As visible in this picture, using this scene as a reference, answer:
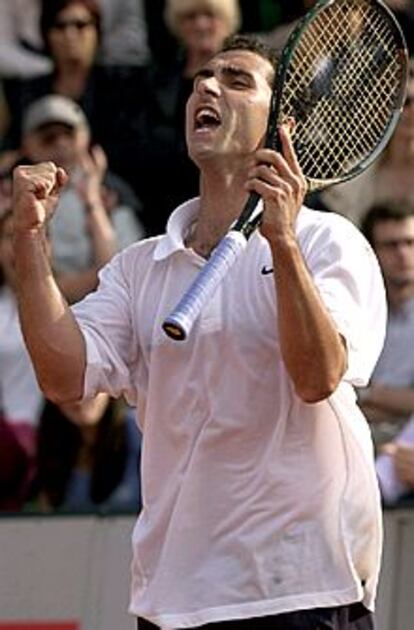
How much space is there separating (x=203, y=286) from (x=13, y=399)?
383 cm

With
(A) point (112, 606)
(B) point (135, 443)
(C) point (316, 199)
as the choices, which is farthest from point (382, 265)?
(A) point (112, 606)

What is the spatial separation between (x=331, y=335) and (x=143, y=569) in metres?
0.77

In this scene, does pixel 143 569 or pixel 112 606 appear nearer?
pixel 143 569

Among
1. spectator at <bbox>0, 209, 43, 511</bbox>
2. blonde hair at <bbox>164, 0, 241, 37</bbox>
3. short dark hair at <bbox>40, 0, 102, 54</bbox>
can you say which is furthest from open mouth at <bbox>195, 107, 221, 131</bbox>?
short dark hair at <bbox>40, 0, 102, 54</bbox>

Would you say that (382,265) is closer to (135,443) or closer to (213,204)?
(135,443)

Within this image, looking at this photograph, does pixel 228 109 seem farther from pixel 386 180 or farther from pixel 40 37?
pixel 40 37

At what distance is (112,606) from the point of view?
711 cm

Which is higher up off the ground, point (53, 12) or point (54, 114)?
point (53, 12)

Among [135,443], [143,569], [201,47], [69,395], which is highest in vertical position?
[69,395]

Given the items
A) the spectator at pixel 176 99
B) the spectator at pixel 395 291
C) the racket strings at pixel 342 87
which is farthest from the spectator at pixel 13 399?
the racket strings at pixel 342 87

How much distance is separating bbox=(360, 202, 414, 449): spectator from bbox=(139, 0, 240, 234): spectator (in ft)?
3.35

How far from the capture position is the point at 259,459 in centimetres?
489

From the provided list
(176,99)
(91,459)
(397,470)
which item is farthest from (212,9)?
(397,470)

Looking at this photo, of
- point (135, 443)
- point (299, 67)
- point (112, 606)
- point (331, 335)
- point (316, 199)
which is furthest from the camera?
point (316, 199)
